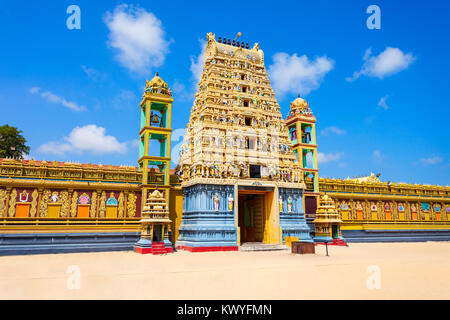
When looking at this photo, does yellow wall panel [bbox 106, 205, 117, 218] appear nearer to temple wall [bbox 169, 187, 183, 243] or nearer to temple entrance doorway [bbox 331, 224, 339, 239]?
temple wall [bbox 169, 187, 183, 243]

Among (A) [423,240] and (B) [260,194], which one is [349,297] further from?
(A) [423,240]

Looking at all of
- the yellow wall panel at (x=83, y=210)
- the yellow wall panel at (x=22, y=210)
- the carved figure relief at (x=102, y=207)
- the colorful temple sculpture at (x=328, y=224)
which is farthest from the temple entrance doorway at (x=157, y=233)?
the colorful temple sculpture at (x=328, y=224)

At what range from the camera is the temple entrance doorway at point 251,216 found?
28156 millimetres

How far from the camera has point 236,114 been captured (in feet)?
91.7

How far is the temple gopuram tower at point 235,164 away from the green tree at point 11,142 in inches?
868

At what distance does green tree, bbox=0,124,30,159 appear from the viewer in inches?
1462

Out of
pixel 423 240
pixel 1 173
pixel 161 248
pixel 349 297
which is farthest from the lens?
pixel 423 240

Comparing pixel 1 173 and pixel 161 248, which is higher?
pixel 1 173

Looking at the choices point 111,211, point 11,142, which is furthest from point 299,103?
point 11,142

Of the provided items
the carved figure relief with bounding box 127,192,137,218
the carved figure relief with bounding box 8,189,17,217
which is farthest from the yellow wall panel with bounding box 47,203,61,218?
the carved figure relief with bounding box 127,192,137,218

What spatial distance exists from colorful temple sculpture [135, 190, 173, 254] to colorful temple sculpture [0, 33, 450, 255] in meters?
0.07
